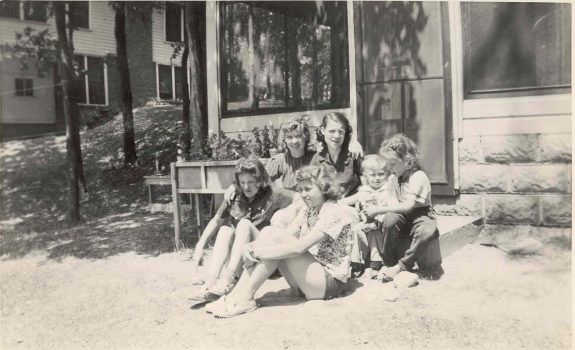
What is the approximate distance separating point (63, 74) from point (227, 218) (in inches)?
148

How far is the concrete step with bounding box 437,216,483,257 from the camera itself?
4141mm

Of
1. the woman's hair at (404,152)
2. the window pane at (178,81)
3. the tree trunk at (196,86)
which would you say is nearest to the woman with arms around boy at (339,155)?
the woman's hair at (404,152)

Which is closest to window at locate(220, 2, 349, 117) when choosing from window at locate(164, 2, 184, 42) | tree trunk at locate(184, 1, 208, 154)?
tree trunk at locate(184, 1, 208, 154)

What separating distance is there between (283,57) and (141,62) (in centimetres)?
509

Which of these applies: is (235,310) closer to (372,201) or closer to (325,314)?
(325,314)

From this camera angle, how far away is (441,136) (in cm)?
Answer: 498

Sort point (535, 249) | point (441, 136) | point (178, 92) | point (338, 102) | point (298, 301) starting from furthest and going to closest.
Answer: point (178, 92)
point (338, 102)
point (441, 136)
point (535, 249)
point (298, 301)

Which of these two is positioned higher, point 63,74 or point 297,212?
point 63,74

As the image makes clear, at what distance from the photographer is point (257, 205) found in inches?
141

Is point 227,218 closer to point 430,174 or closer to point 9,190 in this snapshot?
point 430,174

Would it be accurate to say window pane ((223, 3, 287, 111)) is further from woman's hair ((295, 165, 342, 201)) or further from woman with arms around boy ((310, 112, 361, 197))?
woman's hair ((295, 165, 342, 201))

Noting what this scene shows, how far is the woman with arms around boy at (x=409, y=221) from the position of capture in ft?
11.5

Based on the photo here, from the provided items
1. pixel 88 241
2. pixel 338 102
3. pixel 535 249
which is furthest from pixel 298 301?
pixel 88 241

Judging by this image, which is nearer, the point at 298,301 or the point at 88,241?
the point at 298,301
